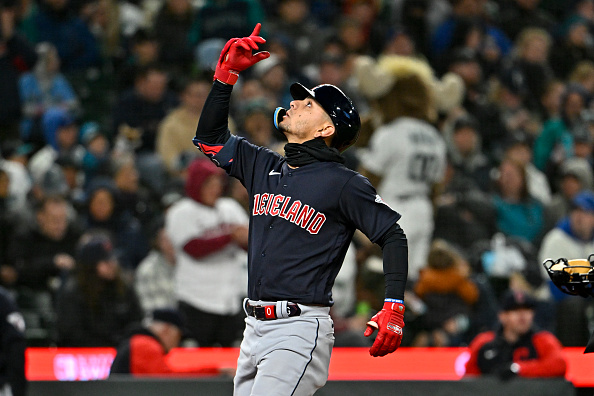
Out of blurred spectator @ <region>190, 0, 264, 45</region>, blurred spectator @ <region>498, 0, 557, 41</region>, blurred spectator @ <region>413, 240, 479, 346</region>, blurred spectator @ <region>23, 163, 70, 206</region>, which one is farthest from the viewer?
blurred spectator @ <region>498, 0, 557, 41</region>

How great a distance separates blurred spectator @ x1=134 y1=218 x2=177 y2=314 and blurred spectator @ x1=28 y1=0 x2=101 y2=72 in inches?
134

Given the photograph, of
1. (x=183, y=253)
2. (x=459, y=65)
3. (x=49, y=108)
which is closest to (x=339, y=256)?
(x=183, y=253)

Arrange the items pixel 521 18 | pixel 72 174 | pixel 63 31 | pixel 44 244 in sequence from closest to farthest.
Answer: pixel 44 244, pixel 72 174, pixel 63 31, pixel 521 18

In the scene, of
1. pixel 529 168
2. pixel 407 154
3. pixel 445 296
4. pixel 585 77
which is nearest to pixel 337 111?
pixel 445 296

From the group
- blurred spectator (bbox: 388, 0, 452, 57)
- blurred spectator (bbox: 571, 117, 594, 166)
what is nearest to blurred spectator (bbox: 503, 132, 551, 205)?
blurred spectator (bbox: 571, 117, 594, 166)

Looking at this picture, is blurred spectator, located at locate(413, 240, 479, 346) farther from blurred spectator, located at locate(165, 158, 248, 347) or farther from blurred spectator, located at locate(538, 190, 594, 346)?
blurred spectator, located at locate(165, 158, 248, 347)

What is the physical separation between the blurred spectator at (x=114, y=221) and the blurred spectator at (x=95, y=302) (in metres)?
0.50

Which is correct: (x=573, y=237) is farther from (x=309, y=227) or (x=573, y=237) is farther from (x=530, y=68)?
(x=309, y=227)

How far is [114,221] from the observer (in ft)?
26.1

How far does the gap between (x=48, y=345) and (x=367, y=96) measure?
10.5 ft

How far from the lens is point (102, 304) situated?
7219 mm

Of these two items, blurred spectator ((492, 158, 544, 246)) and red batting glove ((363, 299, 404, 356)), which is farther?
blurred spectator ((492, 158, 544, 246))

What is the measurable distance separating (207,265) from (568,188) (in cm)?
351

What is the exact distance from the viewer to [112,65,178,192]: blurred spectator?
29.2ft
